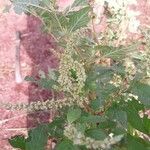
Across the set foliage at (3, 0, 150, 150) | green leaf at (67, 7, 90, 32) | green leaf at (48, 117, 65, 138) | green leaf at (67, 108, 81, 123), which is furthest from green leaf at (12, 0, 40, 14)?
green leaf at (48, 117, 65, 138)

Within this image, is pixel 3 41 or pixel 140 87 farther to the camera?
pixel 3 41

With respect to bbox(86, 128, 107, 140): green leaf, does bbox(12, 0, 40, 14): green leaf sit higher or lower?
higher

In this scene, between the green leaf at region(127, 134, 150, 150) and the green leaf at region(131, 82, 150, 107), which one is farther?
the green leaf at region(131, 82, 150, 107)

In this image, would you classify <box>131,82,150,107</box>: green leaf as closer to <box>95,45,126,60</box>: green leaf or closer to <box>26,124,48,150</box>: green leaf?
<box>95,45,126,60</box>: green leaf

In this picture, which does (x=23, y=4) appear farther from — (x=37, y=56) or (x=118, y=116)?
(x=37, y=56)

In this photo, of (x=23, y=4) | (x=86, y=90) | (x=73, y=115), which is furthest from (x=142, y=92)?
(x=23, y=4)

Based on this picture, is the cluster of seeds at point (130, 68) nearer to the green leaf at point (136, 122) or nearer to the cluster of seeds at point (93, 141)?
the green leaf at point (136, 122)

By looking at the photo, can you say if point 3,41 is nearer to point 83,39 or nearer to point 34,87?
point 34,87

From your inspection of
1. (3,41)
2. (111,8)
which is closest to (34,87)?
(3,41)

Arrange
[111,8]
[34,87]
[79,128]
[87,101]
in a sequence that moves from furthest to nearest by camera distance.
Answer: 1. [34,87]
2. [111,8]
3. [87,101]
4. [79,128]
